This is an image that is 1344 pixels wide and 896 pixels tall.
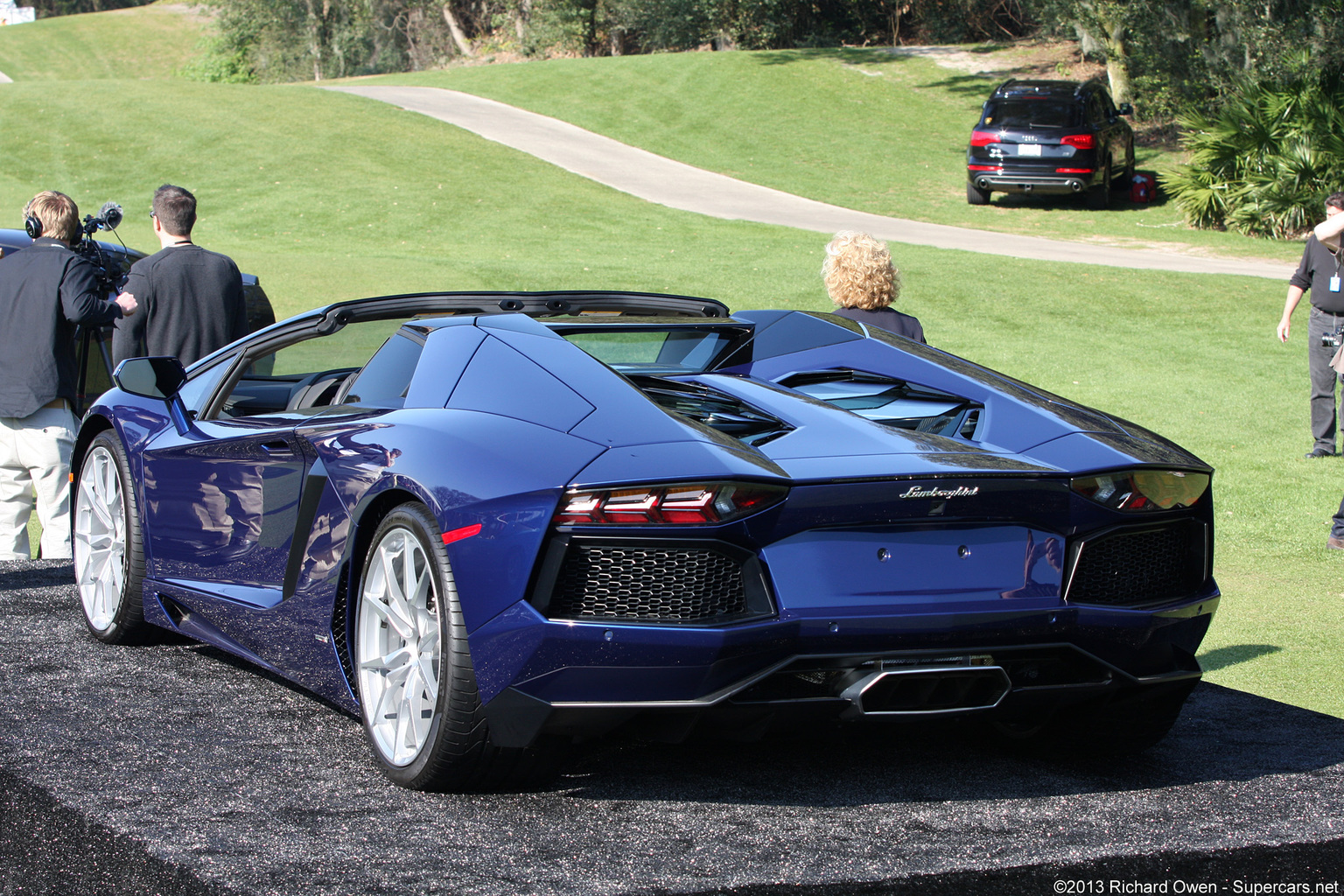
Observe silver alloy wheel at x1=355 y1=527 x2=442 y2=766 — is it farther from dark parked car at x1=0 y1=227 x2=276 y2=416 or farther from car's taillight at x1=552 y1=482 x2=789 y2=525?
dark parked car at x1=0 y1=227 x2=276 y2=416

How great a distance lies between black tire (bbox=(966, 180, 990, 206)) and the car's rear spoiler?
2400 cm

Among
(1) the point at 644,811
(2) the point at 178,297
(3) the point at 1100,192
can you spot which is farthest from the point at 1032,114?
(1) the point at 644,811

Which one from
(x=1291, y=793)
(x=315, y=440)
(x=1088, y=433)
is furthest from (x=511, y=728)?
(x=1291, y=793)

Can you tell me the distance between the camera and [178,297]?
7129mm

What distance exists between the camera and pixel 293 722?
424 cm

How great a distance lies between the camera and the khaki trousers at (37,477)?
7242 mm

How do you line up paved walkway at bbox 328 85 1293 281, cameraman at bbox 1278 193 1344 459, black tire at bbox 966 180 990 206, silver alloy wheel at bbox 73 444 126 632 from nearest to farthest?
silver alloy wheel at bbox 73 444 126 632 < cameraman at bbox 1278 193 1344 459 < paved walkway at bbox 328 85 1293 281 < black tire at bbox 966 180 990 206

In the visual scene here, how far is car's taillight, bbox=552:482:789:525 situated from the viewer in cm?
312

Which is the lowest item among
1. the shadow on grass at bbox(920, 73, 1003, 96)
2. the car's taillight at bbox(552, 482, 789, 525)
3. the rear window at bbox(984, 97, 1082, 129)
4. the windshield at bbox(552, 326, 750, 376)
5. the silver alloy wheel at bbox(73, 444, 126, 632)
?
the silver alloy wheel at bbox(73, 444, 126, 632)

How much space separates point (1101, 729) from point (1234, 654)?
1.99 m

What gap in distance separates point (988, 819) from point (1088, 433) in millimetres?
1049

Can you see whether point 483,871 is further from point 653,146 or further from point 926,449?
point 653,146

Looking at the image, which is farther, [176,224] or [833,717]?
[176,224]

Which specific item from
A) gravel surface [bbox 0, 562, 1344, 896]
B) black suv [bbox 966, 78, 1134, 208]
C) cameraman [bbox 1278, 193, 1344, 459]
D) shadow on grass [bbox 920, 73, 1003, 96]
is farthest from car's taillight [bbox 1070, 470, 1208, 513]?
shadow on grass [bbox 920, 73, 1003, 96]
